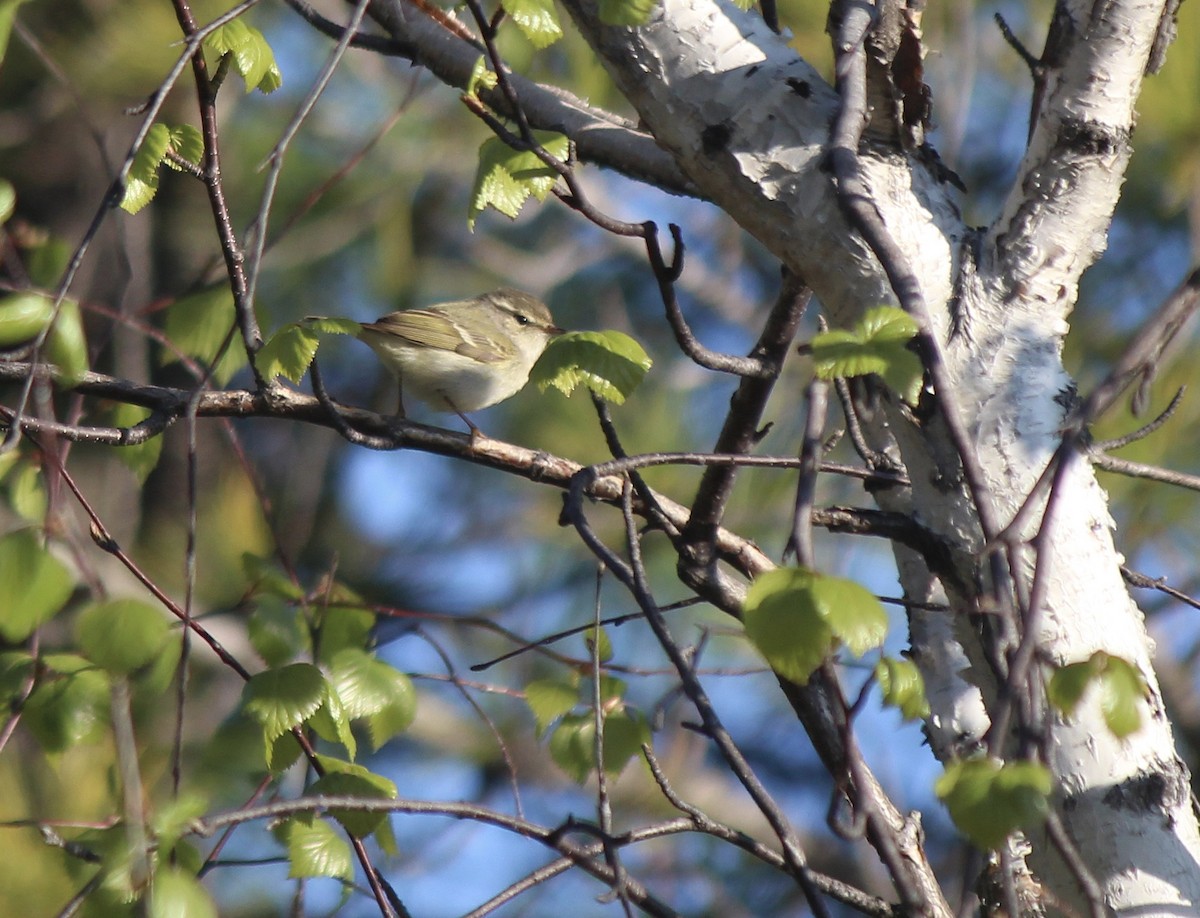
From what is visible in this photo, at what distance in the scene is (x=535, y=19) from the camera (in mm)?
1641

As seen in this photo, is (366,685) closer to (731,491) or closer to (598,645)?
A: (598,645)

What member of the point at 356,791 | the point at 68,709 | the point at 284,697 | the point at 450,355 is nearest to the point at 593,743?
the point at 356,791

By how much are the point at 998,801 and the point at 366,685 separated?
1.19 metres

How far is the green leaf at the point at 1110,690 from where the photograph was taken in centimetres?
121

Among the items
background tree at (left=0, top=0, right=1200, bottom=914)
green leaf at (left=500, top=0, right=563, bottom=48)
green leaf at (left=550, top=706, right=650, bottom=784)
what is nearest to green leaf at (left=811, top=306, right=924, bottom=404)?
background tree at (left=0, top=0, right=1200, bottom=914)

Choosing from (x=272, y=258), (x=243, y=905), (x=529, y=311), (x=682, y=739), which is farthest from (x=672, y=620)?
(x=272, y=258)

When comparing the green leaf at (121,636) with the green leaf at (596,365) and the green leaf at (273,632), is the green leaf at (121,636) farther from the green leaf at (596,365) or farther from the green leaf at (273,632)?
the green leaf at (596,365)

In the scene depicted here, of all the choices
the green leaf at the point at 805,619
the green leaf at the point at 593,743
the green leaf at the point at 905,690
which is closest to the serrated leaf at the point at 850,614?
the green leaf at the point at 805,619

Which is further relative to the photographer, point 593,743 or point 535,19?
point 593,743

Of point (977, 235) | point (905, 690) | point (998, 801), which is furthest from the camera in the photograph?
point (905, 690)

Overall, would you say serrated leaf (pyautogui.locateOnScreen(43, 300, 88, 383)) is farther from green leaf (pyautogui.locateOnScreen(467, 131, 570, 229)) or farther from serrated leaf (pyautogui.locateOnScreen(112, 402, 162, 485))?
green leaf (pyautogui.locateOnScreen(467, 131, 570, 229))

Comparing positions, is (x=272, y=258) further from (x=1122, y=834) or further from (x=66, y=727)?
(x=1122, y=834)

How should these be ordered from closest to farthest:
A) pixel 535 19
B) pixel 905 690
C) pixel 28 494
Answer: pixel 535 19 < pixel 905 690 < pixel 28 494

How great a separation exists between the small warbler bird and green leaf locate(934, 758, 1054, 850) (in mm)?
2903
